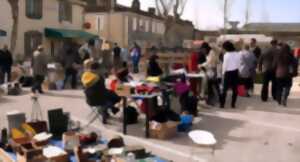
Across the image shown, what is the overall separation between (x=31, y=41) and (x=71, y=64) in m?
12.4

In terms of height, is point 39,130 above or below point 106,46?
below

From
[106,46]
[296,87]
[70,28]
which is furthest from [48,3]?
[296,87]

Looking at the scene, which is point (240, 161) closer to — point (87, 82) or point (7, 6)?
point (87, 82)

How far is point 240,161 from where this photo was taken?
6277 mm

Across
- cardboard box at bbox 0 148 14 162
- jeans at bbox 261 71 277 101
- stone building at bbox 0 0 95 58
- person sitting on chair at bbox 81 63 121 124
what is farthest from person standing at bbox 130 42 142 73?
cardboard box at bbox 0 148 14 162

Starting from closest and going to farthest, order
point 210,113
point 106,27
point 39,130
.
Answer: point 39,130 → point 210,113 → point 106,27

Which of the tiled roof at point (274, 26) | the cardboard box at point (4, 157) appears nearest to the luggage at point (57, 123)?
the cardboard box at point (4, 157)

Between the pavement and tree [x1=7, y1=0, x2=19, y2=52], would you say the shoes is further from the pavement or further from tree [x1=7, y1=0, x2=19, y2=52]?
tree [x1=7, y1=0, x2=19, y2=52]

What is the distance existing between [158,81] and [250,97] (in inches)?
180

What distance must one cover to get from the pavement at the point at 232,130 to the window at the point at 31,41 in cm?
1333

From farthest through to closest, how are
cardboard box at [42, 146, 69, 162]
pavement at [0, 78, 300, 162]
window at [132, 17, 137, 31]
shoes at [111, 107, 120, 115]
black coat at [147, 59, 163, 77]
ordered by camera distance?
window at [132, 17, 137, 31], black coat at [147, 59, 163, 77], shoes at [111, 107, 120, 115], pavement at [0, 78, 300, 162], cardboard box at [42, 146, 69, 162]

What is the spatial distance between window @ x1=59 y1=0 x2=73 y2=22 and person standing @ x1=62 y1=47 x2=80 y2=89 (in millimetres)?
15074

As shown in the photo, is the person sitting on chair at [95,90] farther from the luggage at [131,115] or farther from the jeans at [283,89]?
the jeans at [283,89]

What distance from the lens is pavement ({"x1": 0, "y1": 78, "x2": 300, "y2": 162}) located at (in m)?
6.59
